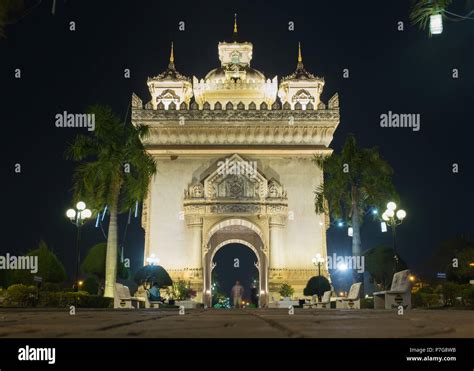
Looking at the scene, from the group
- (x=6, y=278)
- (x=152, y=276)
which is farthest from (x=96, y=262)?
(x=6, y=278)

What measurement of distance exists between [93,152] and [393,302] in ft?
39.7

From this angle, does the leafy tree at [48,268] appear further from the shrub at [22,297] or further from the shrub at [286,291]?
the shrub at [286,291]

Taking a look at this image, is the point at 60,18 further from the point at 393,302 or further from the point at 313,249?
the point at 393,302

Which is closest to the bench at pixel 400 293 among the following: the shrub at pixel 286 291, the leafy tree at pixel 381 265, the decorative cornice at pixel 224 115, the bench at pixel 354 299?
the bench at pixel 354 299

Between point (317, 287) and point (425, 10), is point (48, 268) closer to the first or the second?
point (317, 287)

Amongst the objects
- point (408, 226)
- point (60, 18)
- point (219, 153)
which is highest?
point (60, 18)

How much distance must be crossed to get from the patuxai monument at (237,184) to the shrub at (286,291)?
49 centimetres

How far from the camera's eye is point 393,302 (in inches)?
661

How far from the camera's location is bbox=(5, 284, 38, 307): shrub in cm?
1931

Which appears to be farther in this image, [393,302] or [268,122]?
[268,122]

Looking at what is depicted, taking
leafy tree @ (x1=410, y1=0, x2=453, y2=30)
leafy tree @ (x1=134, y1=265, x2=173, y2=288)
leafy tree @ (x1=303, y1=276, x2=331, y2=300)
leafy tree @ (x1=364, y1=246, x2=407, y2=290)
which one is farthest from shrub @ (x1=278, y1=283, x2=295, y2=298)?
leafy tree @ (x1=410, y1=0, x2=453, y2=30)

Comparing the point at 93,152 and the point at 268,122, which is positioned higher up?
the point at 268,122

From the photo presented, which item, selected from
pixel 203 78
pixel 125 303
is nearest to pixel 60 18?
pixel 203 78

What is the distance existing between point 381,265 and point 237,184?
978 centimetres
